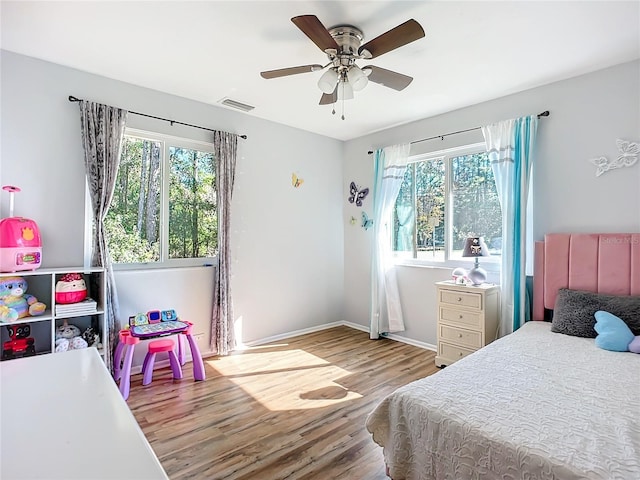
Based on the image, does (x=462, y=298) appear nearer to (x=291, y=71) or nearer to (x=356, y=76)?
(x=356, y=76)

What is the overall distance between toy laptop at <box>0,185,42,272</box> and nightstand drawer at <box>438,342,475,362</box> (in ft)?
11.4

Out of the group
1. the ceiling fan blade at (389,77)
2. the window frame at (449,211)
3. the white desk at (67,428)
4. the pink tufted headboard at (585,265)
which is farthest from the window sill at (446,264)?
the white desk at (67,428)

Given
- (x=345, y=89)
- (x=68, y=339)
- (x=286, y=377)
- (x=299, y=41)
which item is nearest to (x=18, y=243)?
(x=68, y=339)

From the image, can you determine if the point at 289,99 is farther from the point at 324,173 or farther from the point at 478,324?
the point at 478,324

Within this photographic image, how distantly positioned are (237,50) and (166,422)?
268 centimetres

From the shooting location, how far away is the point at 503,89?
3.08 metres

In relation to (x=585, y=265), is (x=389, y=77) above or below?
above

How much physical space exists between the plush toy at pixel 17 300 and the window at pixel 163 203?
0.67 metres

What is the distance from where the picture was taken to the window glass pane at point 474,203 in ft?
11.0

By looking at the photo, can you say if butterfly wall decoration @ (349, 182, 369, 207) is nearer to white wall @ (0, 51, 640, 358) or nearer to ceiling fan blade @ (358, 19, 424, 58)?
white wall @ (0, 51, 640, 358)

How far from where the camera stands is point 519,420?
1.38m

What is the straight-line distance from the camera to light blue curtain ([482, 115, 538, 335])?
296 cm

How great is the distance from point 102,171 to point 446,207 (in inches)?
133

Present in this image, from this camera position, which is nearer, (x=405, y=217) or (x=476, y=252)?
(x=476, y=252)
